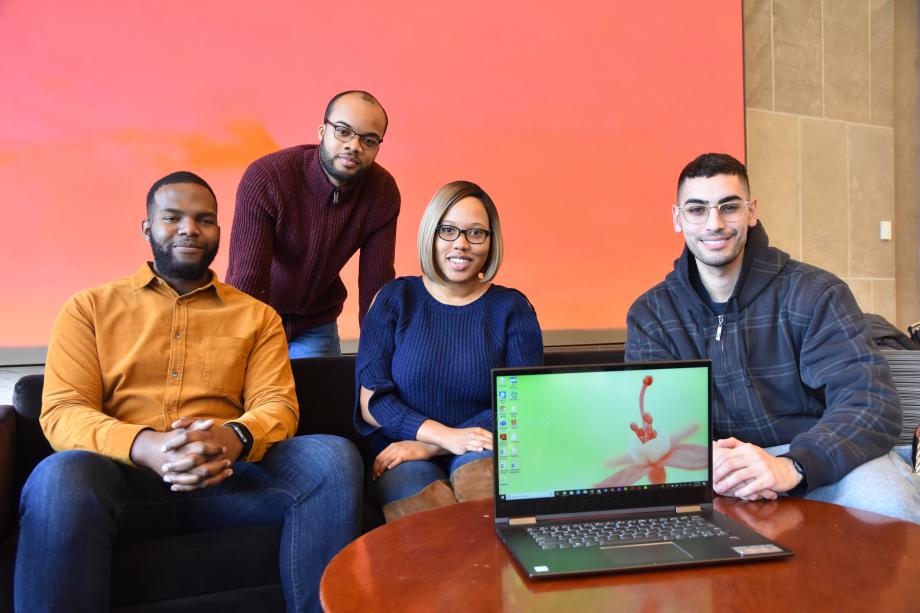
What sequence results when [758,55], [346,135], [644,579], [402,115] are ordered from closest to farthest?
[644,579] < [346,135] < [402,115] < [758,55]

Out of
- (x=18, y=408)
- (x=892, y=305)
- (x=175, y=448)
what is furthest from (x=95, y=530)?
(x=892, y=305)

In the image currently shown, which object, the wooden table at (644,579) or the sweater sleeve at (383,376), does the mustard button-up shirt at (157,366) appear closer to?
the sweater sleeve at (383,376)

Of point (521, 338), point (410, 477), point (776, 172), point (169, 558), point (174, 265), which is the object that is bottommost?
point (169, 558)

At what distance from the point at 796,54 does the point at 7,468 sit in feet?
13.6

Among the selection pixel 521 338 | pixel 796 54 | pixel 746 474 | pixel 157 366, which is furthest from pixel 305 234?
pixel 796 54

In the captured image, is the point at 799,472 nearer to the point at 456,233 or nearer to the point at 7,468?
the point at 456,233

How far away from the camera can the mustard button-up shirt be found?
1.64 meters

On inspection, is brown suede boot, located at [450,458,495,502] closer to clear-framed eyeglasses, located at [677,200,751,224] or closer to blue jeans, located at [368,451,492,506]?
blue jeans, located at [368,451,492,506]

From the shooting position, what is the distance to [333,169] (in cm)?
219

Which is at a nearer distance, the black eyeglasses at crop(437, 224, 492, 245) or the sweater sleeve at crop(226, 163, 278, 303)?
the black eyeglasses at crop(437, 224, 492, 245)

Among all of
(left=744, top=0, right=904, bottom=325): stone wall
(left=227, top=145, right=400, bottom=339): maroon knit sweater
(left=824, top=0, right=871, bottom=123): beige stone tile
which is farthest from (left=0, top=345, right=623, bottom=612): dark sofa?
(left=824, top=0, right=871, bottom=123): beige stone tile

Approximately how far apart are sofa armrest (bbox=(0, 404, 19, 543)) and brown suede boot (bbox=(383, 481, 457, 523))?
90 centimetres

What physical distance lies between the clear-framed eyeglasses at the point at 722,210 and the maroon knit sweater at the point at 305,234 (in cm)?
109

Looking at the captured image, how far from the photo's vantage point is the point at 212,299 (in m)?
1.88
